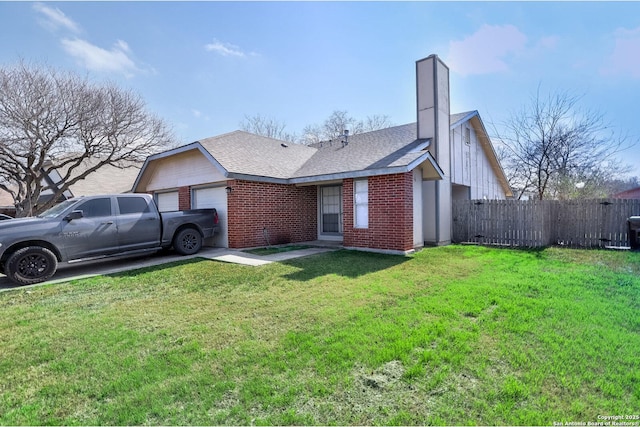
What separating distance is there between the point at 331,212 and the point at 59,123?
13.4 m

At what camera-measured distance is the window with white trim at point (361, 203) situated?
975 cm

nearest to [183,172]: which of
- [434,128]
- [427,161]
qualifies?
[427,161]

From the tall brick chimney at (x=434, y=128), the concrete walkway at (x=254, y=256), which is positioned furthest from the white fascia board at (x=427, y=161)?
the concrete walkway at (x=254, y=256)

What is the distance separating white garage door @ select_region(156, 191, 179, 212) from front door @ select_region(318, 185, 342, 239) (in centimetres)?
609

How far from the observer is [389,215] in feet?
30.0

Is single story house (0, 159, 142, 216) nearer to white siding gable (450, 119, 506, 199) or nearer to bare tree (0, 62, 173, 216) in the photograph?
bare tree (0, 62, 173, 216)

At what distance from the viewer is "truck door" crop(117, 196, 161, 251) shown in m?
8.05

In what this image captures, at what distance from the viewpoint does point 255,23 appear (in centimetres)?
977

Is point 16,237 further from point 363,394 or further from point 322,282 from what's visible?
point 363,394

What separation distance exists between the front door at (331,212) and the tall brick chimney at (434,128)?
3246 millimetres

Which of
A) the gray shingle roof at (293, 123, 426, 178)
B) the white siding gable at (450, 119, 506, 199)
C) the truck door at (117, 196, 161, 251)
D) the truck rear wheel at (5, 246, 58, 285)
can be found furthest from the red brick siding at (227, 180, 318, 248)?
the white siding gable at (450, 119, 506, 199)

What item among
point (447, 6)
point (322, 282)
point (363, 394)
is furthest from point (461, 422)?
point (447, 6)

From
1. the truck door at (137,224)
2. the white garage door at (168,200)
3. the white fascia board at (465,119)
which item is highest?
the white fascia board at (465,119)

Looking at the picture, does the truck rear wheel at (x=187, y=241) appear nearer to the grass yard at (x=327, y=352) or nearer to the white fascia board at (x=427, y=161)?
the grass yard at (x=327, y=352)
